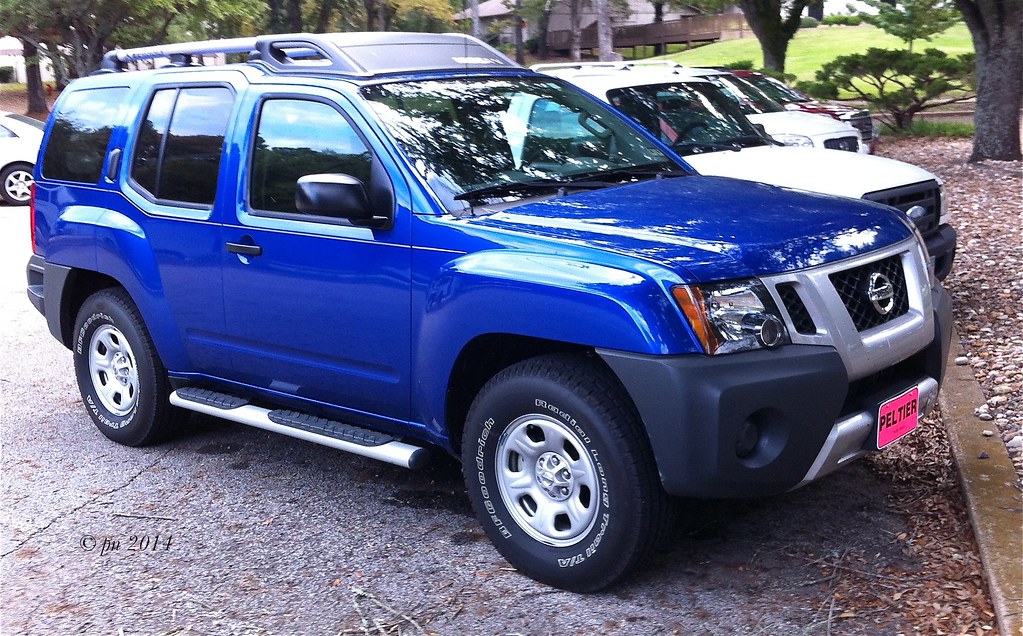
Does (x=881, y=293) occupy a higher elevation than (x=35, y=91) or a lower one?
lower

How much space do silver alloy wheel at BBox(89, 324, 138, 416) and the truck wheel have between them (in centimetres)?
248

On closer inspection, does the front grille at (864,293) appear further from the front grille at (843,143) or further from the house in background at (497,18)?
the house in background at (497,18)

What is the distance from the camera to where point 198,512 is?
198 inches

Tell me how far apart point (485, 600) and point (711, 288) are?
4.64 feet

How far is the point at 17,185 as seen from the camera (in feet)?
57.9

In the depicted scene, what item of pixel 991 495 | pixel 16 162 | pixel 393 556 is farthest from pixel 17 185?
pixel 991 495

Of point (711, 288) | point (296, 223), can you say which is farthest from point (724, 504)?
point (296, 223)

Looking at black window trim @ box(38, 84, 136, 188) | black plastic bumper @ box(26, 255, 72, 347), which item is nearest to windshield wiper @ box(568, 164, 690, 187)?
black window trim @ box(38, 84, 136, 188)

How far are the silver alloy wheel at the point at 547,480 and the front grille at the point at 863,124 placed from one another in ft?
36.1

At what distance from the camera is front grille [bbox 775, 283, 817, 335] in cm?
377

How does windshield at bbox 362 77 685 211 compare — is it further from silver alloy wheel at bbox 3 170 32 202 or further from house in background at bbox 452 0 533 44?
house in background at bbox 452 0 533 44

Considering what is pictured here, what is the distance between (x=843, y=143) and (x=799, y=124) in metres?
0.48

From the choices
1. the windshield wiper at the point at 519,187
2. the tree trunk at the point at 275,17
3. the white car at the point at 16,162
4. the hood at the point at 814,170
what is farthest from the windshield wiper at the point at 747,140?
the tree trunk at the point at 275,17

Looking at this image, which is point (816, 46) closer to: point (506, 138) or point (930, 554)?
point (506, 138)
